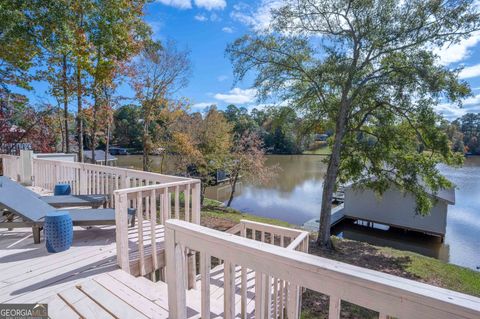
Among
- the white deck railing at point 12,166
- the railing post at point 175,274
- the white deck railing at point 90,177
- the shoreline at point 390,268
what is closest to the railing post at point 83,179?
the white deck railing at point 90,177

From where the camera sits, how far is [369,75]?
7.84 m

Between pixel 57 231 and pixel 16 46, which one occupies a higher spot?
pixel 16 46

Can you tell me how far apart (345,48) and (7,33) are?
9.81 m

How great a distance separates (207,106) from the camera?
18891 mm

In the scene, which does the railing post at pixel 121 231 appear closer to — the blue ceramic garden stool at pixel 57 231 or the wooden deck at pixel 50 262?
the wooden deck at pixel 50 262

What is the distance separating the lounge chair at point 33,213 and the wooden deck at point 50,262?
25 centimetres

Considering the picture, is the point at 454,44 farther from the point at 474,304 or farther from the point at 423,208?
the point at 474,304

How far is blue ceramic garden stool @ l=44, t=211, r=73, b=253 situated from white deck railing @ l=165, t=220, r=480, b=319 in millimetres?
2187

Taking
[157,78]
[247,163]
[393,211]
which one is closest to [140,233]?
[157,78]

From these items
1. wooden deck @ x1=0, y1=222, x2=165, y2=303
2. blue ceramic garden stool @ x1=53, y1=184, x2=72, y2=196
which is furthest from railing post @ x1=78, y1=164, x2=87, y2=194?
wooden deck @ x1=0, y1=222, x2=165, y2=303

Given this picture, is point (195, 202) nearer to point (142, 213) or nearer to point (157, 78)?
point (142, 213)

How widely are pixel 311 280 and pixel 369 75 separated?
812cm

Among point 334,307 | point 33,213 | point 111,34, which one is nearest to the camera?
point 334,307

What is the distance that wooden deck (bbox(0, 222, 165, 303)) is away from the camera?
2.47m
